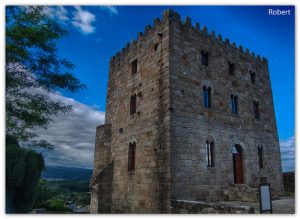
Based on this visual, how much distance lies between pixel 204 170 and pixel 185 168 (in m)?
1.14

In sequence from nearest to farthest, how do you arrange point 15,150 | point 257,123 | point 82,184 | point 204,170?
point 15,150 < point 204,170 < point 257,123 < point 82,184

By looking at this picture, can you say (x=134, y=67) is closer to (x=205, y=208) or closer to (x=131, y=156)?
(x=131, y=156)

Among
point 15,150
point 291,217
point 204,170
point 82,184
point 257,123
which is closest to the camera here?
point 15,150

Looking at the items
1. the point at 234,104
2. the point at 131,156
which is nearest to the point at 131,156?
the point at 131,156

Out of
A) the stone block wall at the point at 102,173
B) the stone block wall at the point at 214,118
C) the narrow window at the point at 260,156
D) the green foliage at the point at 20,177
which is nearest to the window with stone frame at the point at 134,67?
the stone block wall at the point at 214,118

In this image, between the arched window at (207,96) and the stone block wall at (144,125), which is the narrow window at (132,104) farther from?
the arched window at (207,96)

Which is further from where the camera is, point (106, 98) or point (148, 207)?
point (106, 98)

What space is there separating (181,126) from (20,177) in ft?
20.4

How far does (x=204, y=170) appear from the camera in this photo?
11047 millimetres

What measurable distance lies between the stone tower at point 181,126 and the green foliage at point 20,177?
473cm

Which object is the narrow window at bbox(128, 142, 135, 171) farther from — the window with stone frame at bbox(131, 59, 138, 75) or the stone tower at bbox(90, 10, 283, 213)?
the window with stone frame at bbox(131, 59, 138, 75)

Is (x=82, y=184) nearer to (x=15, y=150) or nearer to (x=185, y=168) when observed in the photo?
(x=185, y=168)

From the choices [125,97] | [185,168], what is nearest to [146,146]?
[185,168]

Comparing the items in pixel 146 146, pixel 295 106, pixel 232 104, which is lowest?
pixel 146 146
